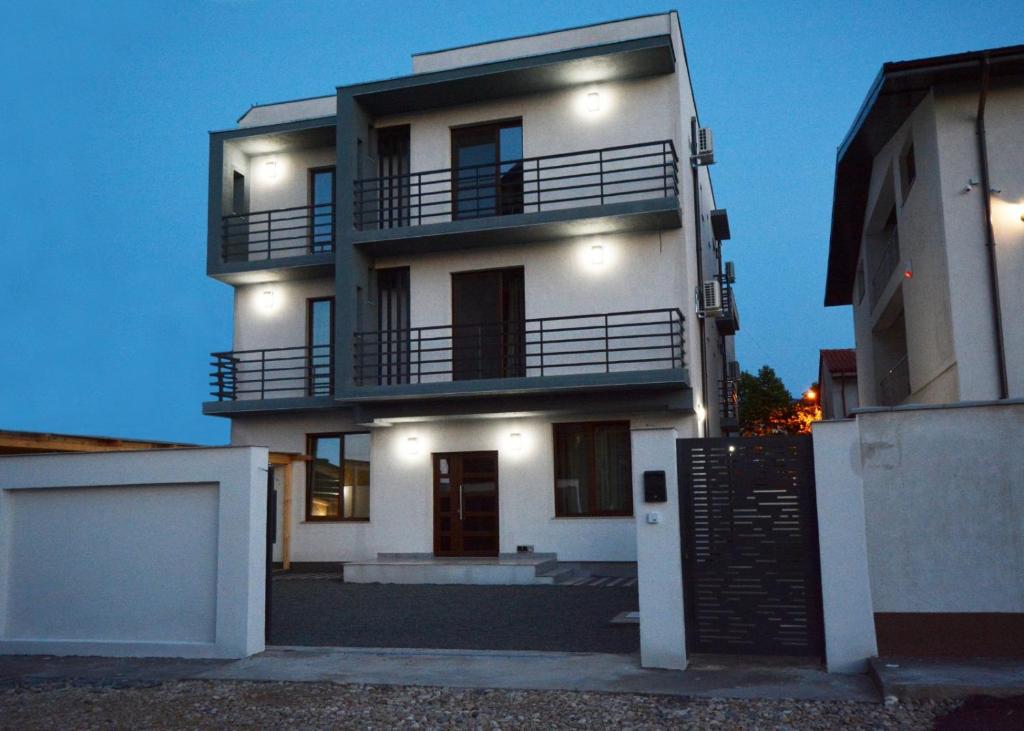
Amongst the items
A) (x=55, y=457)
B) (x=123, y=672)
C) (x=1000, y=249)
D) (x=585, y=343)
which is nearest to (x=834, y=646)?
(x=123, y=672)

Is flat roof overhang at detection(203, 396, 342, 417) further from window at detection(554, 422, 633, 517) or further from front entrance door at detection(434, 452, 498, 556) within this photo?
window at detection(554, 422, 633, 517)

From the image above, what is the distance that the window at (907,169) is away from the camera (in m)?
14.8

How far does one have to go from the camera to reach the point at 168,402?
564 ft

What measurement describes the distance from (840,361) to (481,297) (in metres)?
19.0

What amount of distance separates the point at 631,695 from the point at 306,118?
16.1 meters

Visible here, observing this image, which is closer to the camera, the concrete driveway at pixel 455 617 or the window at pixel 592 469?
the concrete driveway at pixel 455 617

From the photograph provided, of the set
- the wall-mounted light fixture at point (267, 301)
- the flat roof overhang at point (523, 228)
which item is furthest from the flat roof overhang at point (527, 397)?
the wall-mounted light fixture at point (267, 301)

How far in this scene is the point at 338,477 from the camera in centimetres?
1866

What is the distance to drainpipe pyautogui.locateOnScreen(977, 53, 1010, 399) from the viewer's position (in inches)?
459

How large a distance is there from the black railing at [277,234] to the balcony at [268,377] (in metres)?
2.09

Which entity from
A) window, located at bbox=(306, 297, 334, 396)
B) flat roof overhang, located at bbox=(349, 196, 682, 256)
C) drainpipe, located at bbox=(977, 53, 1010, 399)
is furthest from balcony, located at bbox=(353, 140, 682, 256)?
drainpipe, located at bbox=(977, 53, 1010, 399)

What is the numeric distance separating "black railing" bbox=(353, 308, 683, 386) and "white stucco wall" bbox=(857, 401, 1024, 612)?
829 cm

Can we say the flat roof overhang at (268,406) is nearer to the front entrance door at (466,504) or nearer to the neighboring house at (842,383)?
the front entrance door at (466,504)

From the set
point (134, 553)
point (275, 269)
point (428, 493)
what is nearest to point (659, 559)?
point (134, 553)
